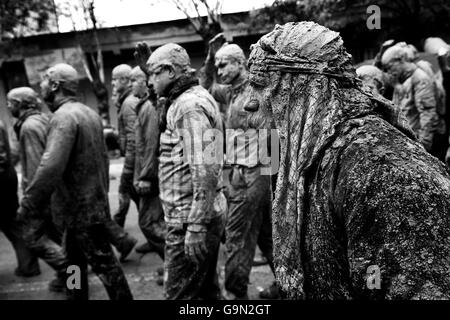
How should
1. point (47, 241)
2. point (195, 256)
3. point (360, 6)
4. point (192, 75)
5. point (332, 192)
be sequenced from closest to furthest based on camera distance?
point (332, 192) < point (195, 256) < point (192, 75) < point (47, 241) < point (360, 6)

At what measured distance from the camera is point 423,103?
7.24m

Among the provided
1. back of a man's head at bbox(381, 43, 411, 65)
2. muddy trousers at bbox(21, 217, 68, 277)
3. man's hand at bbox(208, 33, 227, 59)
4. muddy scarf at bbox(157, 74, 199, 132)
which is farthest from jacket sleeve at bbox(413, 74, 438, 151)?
muddy trousers at bbox(21, 217, 68, 277)

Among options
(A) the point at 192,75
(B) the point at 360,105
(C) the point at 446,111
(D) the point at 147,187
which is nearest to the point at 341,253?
(B) the point at 360,105

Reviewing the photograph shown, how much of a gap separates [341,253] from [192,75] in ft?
8.52

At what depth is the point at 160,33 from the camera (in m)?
17.1

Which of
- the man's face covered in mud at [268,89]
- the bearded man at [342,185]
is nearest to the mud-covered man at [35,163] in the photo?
the man's face covered in mud at [268,89]

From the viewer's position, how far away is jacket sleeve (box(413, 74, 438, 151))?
7.21 m

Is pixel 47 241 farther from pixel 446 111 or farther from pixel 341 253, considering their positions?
pixel 446 111

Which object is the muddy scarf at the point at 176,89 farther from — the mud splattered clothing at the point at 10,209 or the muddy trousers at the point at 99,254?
the mud splattered clothing at the point at 10,209

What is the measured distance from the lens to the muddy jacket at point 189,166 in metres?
3.55

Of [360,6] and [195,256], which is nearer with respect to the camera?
[195,256]

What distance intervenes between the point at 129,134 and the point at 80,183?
8.32 feet

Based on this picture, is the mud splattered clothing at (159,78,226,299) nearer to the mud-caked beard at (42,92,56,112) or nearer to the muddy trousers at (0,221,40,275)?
the mud-caked beard at (42,92,56,112)

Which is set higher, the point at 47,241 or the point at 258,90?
the point at 258,90
